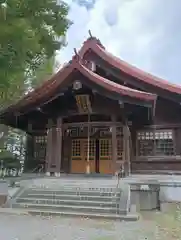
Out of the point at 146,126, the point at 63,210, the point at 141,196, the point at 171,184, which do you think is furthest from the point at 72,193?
the point at 146,126

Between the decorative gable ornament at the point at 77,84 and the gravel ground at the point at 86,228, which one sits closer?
the gravel ground at the point at 86,228

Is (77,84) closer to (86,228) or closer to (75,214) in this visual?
(75,214)

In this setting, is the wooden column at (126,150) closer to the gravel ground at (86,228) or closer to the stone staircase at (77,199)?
the stone staircase at (77,199)

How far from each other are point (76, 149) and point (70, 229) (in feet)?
27.3

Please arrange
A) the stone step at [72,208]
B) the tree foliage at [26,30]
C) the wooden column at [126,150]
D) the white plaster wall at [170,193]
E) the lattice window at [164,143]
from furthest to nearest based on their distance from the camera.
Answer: the lattice window at [164,143], the wooden column at [126,150], the white plaster wall at [170,193], the stone step at [72,208], the tree foliage at [26,30]

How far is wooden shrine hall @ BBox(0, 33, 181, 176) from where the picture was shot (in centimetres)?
1291

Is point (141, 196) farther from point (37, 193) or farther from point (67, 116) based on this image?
point (67, 116)

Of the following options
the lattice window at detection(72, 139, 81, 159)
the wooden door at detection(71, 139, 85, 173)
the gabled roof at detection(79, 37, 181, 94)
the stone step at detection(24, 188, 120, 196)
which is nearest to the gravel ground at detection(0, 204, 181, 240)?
the stone step at detection(24, 188, 120, 196)

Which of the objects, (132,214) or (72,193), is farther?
(72,193)

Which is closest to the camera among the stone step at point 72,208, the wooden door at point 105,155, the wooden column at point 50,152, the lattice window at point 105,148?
the stone step at point 72,208

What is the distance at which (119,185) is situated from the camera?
10.6 metres

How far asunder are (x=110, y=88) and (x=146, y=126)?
2912 mm

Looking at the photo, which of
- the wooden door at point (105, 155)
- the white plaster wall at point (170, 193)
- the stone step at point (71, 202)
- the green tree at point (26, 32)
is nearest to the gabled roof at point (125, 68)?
the wooden door at point (105, 155)

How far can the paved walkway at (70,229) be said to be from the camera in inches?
255
